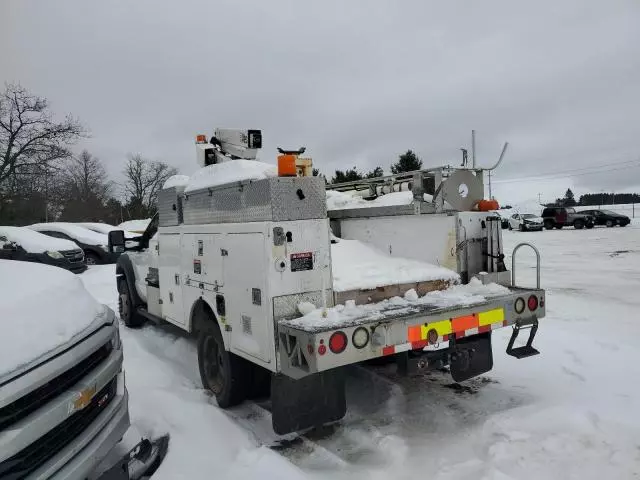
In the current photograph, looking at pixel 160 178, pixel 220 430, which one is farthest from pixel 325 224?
pixel 160 178

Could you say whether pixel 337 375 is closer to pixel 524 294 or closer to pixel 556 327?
pixel 524 294

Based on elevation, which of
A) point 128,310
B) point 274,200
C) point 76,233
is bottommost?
point 128,310

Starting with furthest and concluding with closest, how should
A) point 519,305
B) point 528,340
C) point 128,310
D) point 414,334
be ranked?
point 128,310 → point 528,340 → point 519,305 → point 414,334

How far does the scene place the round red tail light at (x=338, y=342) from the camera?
3.35 metres

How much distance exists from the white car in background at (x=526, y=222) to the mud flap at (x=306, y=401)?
3573cm

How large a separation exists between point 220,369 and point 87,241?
14247 mm

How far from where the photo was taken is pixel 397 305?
4.10m

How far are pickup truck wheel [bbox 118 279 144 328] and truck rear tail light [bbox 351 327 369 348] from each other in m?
5.02

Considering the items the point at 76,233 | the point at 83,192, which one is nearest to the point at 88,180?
the point at 83,192

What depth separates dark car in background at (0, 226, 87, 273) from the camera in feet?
44.9

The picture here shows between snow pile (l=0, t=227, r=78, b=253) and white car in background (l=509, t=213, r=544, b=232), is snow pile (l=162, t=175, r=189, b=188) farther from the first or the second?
white car in background (l=509, t=213, r=544, b=232)

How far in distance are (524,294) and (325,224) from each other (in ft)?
6.17

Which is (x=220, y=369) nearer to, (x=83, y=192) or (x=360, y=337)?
(x=360, y=337)

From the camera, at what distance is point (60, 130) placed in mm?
27672
